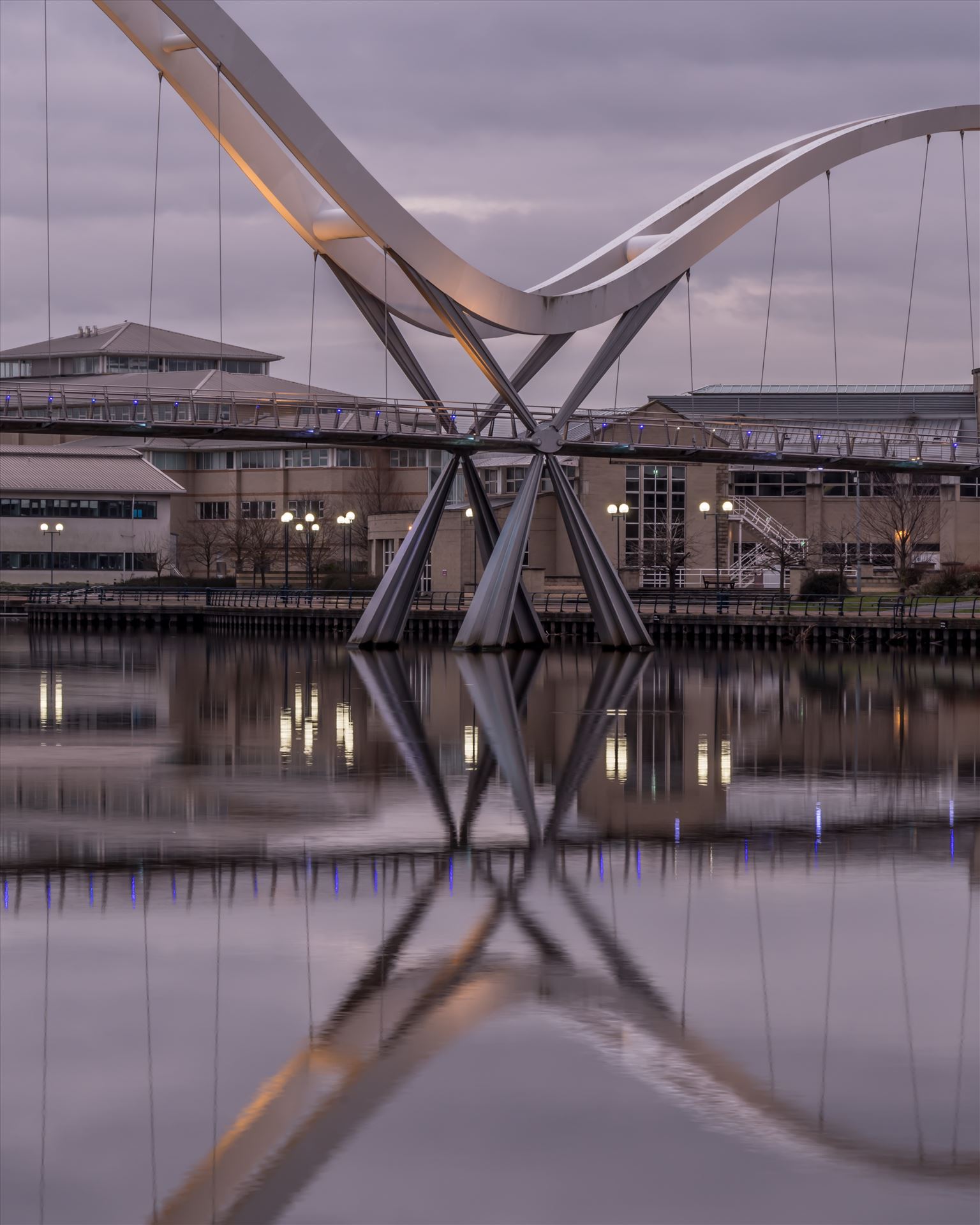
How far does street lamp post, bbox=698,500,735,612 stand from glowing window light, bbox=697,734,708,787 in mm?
44085

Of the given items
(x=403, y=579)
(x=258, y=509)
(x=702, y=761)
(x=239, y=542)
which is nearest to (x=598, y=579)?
(x=403, y=579)

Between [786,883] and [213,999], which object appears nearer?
[213,999]

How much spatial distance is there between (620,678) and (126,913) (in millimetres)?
29027

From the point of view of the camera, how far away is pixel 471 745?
25.7 metres

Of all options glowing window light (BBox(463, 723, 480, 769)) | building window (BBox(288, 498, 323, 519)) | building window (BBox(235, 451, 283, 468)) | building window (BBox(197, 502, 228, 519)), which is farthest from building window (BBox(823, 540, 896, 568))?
glowing window light (BBox(463, 723, 480, 769))

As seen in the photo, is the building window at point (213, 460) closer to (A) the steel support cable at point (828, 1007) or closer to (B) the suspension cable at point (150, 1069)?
(A) the steel support cable at point (828, 1007)

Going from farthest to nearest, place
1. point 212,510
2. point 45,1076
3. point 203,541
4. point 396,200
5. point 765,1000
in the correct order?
point 212,510, point 203,541, point 396,200, point 765,1000, point 45,1076

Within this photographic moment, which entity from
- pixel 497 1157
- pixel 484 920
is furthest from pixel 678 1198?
pixel 484 920

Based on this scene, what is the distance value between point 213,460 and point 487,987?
119 meters

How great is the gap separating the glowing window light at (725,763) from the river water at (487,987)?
0.14m

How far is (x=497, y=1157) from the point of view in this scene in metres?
7.98

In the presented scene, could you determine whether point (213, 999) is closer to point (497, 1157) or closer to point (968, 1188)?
point (497, 1157)

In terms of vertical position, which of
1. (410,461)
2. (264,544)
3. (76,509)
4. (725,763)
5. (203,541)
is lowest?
(725,763)

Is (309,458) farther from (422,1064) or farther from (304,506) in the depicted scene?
(422,1064)
